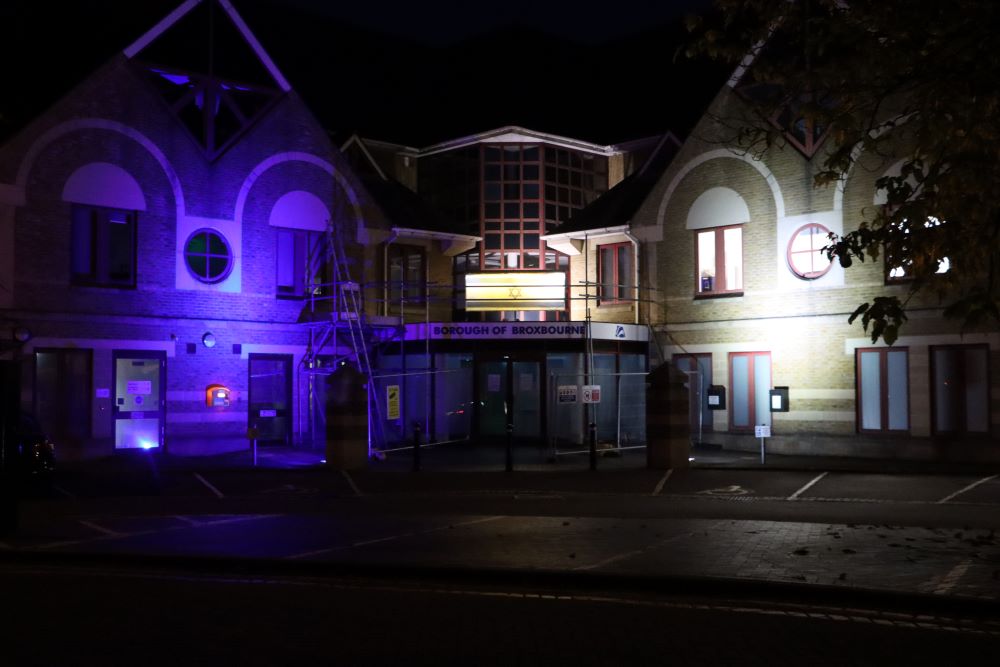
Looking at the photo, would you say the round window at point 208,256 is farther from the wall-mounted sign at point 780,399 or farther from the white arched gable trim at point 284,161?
the wall-mounted sign at point 780,399

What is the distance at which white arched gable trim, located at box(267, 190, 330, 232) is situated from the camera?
2838 centimetres

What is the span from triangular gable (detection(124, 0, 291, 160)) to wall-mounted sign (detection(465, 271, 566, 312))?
7.27 metres

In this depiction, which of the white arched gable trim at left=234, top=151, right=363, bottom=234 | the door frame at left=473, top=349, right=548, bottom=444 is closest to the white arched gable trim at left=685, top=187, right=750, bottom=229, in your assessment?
the door frame at left=473, top=349, right=548, bottom=444

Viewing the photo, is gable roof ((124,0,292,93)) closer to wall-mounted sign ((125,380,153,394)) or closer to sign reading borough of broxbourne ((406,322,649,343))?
sign reading borough of broxbourne ((406,322,649,343))

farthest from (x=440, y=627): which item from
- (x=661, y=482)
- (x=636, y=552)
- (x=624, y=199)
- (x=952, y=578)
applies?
(x=624, y=199)

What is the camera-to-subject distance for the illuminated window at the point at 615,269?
30.6 m

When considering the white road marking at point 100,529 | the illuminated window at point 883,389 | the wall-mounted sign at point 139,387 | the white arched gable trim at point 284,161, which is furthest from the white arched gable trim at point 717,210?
the white road marking at point 100,529

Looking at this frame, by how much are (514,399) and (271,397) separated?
6468 mm

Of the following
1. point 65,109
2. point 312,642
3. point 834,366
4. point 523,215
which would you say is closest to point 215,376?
point 65,109

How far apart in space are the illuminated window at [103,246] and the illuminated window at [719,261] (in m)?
14.4

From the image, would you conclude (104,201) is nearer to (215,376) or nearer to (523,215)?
(215,376)

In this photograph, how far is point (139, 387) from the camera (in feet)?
84.6

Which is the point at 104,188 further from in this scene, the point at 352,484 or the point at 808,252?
the point at 808,252

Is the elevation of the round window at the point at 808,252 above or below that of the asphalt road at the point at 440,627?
above
